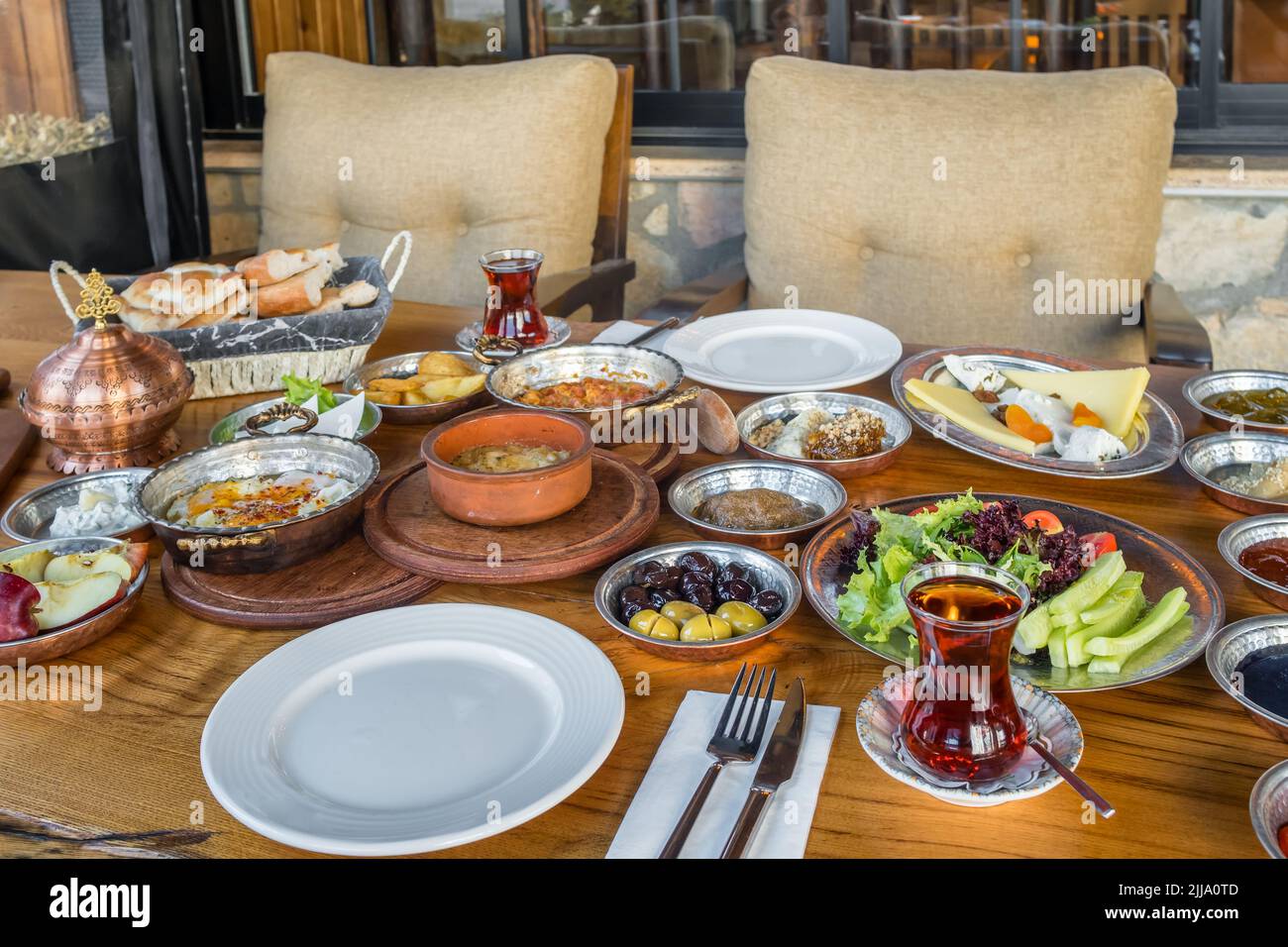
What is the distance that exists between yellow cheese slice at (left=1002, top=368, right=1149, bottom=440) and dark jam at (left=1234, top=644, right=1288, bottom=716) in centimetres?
49

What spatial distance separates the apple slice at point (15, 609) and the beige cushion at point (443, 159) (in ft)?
5.89

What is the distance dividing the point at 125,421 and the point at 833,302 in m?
1.61

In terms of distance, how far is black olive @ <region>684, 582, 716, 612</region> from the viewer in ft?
3.45

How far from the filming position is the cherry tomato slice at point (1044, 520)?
1.10 metres

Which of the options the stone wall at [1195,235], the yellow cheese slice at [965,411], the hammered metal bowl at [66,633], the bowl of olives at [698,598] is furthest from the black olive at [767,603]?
the stone wall at [1195,235]

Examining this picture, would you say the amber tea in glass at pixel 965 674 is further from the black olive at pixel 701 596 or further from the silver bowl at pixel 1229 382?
the silver bowl at pixel 1229 382

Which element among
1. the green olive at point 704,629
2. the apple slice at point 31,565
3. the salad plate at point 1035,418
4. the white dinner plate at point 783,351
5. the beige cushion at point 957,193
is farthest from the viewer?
the beige cushion at point 957,193

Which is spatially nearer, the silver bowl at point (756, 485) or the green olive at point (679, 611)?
the green olive at point (679, 611)

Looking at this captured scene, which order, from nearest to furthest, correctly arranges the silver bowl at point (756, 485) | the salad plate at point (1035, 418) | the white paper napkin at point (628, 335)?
the silver bowl at point (756, 485)
the salad plate at point (1035, 418)
the white paper napkin at point (628, 335)

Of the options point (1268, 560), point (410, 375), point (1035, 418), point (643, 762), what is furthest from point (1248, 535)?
point (410, 375)

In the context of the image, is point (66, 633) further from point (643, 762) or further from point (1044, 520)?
point (1044, 520)

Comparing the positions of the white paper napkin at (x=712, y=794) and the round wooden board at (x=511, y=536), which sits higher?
the round wooden board at (x=511, y=536)
